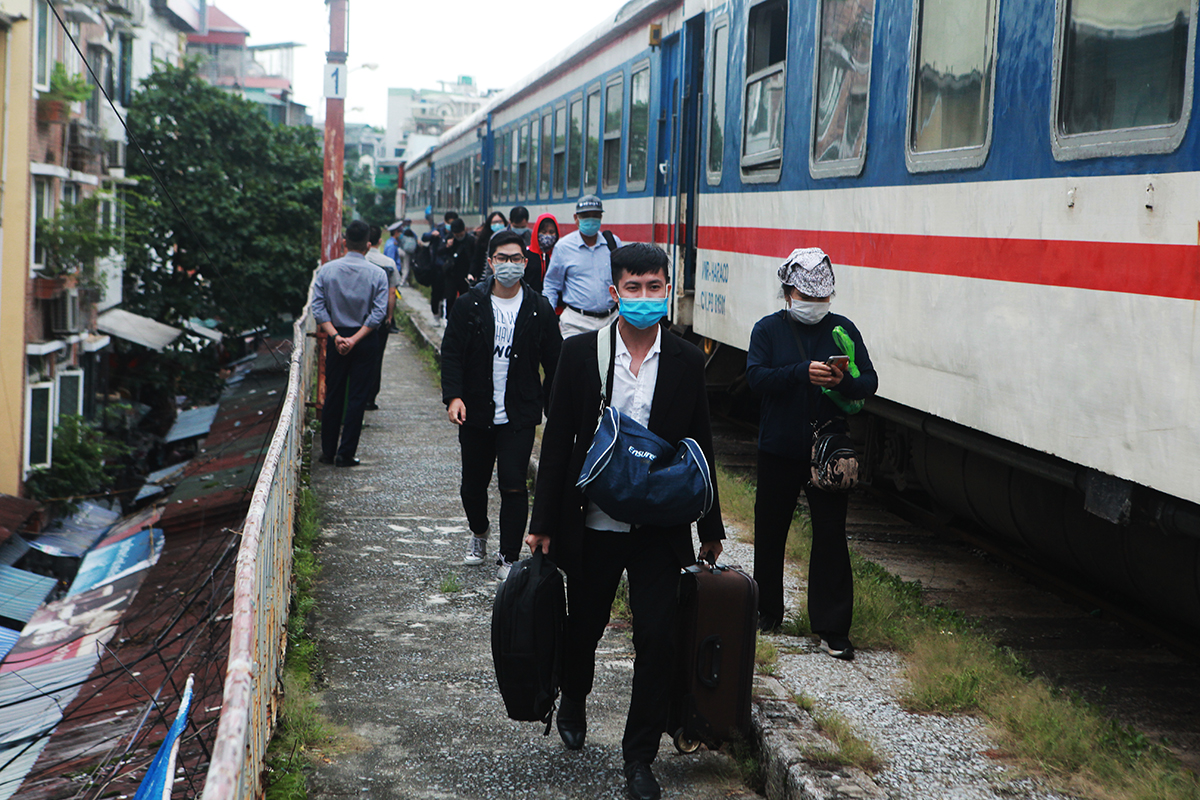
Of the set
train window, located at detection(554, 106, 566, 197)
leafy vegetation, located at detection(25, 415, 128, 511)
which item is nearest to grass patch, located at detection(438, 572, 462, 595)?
train window, located at detection(554, 106, 566, 197)

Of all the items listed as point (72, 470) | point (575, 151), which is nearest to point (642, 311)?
point (575, 151)

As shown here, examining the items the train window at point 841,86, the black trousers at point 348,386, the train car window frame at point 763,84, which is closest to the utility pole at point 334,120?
the black trousers at point 348,386

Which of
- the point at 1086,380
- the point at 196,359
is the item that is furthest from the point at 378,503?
the point at 196,359

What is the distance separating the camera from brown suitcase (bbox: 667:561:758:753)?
4.12 meters

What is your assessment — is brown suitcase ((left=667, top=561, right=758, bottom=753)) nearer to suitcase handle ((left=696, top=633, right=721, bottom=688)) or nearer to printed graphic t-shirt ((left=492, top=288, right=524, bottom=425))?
suitcase handle ((left=696, top=633, right=721, bottom=688))

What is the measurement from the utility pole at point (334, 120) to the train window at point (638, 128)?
2868mm

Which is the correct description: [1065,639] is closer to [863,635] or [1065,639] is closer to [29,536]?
[863,635]

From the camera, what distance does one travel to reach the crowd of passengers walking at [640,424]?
13.5 feet

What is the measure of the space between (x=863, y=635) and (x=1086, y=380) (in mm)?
1503

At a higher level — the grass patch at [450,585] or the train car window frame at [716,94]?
the train car window frame at [716,94]

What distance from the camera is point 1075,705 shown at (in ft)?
15.4

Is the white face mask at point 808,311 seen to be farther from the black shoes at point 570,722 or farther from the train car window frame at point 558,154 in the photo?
the train car window frame at point 558,154

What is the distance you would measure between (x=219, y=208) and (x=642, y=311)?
23670mm

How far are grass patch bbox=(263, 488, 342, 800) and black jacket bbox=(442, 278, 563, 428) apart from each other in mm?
1245
